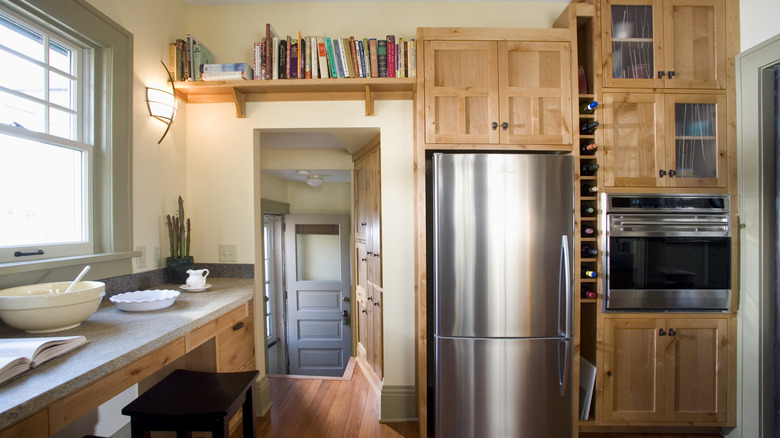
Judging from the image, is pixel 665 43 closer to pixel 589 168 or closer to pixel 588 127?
pixel 588 127

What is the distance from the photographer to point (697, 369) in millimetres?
1792

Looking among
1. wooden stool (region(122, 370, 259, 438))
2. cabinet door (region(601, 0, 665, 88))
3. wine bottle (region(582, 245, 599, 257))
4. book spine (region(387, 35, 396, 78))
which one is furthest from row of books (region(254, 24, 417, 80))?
wooden stool (region(122, 370, 259, 438))

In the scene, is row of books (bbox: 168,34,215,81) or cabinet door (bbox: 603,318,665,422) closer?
cabinet door (bbox: 603,318,665,422)

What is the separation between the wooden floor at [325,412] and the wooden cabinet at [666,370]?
128 cm

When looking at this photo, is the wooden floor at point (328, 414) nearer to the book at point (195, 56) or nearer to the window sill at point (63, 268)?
the window sill at point (63, 268)

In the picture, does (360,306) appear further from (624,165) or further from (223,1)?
(223,1)

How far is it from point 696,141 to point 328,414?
114 inches

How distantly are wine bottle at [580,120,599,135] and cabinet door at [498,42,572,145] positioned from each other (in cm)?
12

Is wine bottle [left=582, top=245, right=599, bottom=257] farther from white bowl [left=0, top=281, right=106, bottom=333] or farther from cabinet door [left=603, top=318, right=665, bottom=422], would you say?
white bowl [left=0, top=281, right=106, bottom=333]

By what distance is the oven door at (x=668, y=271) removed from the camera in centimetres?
178

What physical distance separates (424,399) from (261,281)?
1.34 metres

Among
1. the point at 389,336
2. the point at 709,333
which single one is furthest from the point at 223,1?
the point at 709,333

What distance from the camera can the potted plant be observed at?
6.07 ft

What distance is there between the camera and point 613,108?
181 centimetres
